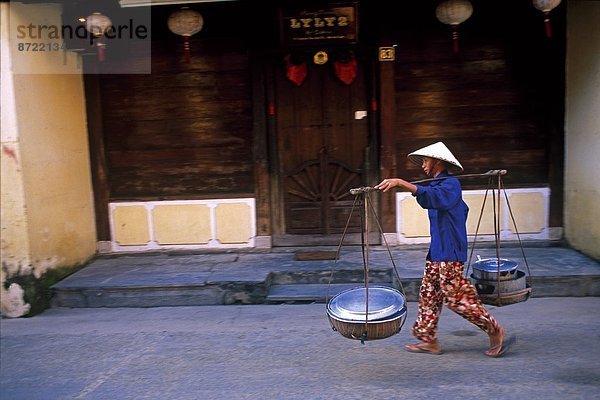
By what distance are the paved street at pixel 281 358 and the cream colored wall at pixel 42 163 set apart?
2.87ft

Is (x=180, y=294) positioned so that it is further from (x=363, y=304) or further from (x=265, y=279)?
(x=363, y=304)

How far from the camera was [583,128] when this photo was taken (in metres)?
6.32

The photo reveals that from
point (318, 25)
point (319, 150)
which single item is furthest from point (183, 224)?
point (318, 25)

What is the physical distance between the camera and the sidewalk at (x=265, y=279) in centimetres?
570

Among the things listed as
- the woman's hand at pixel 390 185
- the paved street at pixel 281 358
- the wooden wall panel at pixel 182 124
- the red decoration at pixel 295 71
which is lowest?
the paved street at pixel 281 358

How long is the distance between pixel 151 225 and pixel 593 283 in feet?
18.3

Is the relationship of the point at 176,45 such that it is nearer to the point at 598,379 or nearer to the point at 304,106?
the point at 304,106

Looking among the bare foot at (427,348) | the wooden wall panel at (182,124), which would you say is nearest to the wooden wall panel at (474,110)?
the wooden wall panel at (182,124)

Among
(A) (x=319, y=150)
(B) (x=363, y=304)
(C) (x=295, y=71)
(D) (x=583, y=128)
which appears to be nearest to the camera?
(B) (x=363, y=304)

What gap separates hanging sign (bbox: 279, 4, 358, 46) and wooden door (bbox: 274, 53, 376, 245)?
0.40 meters

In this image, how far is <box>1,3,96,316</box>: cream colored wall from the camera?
565 centimetres

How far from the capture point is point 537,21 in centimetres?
662

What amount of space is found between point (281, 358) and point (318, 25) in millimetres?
4253

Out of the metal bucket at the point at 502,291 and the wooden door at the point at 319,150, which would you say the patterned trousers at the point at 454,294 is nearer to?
the metal bucket at the point at 502,291
